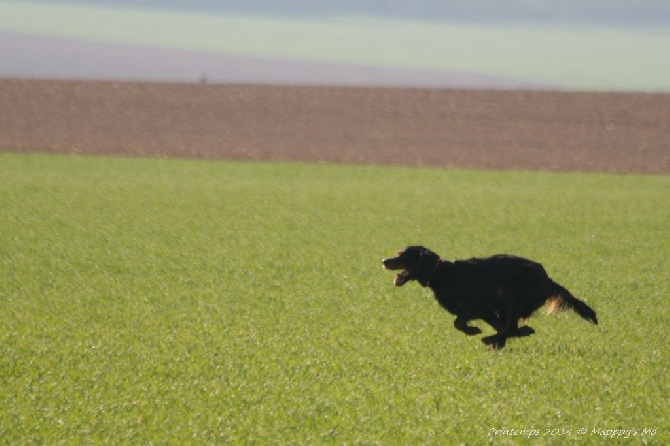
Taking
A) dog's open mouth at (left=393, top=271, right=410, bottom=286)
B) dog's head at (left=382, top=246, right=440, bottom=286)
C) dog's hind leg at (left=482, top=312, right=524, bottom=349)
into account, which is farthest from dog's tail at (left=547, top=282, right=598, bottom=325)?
dog's open mouth at (left=393, top=271, right=410, bottom=286)

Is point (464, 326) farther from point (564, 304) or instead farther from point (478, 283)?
point (564, 304)

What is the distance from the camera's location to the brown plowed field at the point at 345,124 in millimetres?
43312

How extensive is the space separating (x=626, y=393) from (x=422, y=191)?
69.0ft

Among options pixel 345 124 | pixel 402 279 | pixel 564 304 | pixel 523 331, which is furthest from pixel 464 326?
pixel 345 124

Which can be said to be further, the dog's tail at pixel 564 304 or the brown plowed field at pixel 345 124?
the brown plowed field at pixel 345 124

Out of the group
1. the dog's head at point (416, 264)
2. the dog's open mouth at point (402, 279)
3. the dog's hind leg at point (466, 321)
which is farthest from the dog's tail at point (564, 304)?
the dog's open mouth at point (402, 279)

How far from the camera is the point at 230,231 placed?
19.8 meters

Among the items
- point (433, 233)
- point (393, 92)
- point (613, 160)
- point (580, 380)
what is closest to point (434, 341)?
point (580, 380)

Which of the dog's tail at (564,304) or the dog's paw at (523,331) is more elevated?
the dog's tail at (564,304)

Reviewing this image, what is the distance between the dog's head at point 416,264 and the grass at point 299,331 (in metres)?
0.88

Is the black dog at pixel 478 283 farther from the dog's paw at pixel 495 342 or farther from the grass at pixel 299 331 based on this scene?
the grass at pixel 299 331

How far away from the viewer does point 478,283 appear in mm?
8062

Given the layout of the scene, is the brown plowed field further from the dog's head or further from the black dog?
the dog's head

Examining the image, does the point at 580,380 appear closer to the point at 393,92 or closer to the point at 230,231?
the point at 230,231
